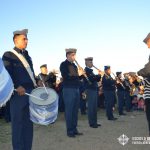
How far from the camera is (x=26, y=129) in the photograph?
6.21 m

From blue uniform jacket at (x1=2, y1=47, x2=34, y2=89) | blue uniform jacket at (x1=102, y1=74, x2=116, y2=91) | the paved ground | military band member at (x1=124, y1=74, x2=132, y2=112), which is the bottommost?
military band member at (x1=124, y1=74, x2=132, y2=112)

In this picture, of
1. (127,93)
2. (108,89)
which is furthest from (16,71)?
(127,93)

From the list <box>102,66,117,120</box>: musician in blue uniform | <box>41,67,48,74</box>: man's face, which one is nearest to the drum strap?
<box>41,67,48,74</box>: man's face

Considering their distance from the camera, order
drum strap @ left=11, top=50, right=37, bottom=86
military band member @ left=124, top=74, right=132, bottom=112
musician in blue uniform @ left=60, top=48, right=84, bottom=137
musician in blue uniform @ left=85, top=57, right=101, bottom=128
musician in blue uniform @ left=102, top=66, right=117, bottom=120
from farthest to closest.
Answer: military band member @ left=124, top=74, right=132, bottom=112 < musician in blue uniform @ left=102, top=66, right=117, bottom=120 < musician in blue uniform @ left=85, top=57, right=101, bottom=128 < musician in blue uniform @ left=60, top=48, right=84, bottom=137 < drum strap @ left=11, top=50, right=37, bottom=86

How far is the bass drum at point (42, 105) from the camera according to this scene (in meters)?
5.89

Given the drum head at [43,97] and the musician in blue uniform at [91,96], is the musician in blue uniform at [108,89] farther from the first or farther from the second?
the drum head at [43,97]

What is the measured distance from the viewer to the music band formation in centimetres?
608

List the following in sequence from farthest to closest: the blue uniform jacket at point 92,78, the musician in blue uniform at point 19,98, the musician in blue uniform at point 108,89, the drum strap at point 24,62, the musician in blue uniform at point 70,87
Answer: the musician in blue uniform at point 108,89, the blue uniform jacket at point 92,78, the musician in blue uniform at point 70,87, the drum strap at point 24,62, the musician in blue uniform at point 19,98

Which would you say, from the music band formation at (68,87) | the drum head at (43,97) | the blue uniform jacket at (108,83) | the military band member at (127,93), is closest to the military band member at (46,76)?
the music band formation at (68,87)

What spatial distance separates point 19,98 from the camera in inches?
239

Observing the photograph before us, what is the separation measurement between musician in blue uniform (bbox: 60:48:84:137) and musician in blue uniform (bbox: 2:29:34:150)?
326 cm

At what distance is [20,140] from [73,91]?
3.58m

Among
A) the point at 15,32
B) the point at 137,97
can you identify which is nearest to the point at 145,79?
the point at 15,32

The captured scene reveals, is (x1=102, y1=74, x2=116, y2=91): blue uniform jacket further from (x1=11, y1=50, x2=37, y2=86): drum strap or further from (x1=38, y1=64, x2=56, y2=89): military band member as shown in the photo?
(x1=11, y1=50, x2=37, y2=86): drum strap
